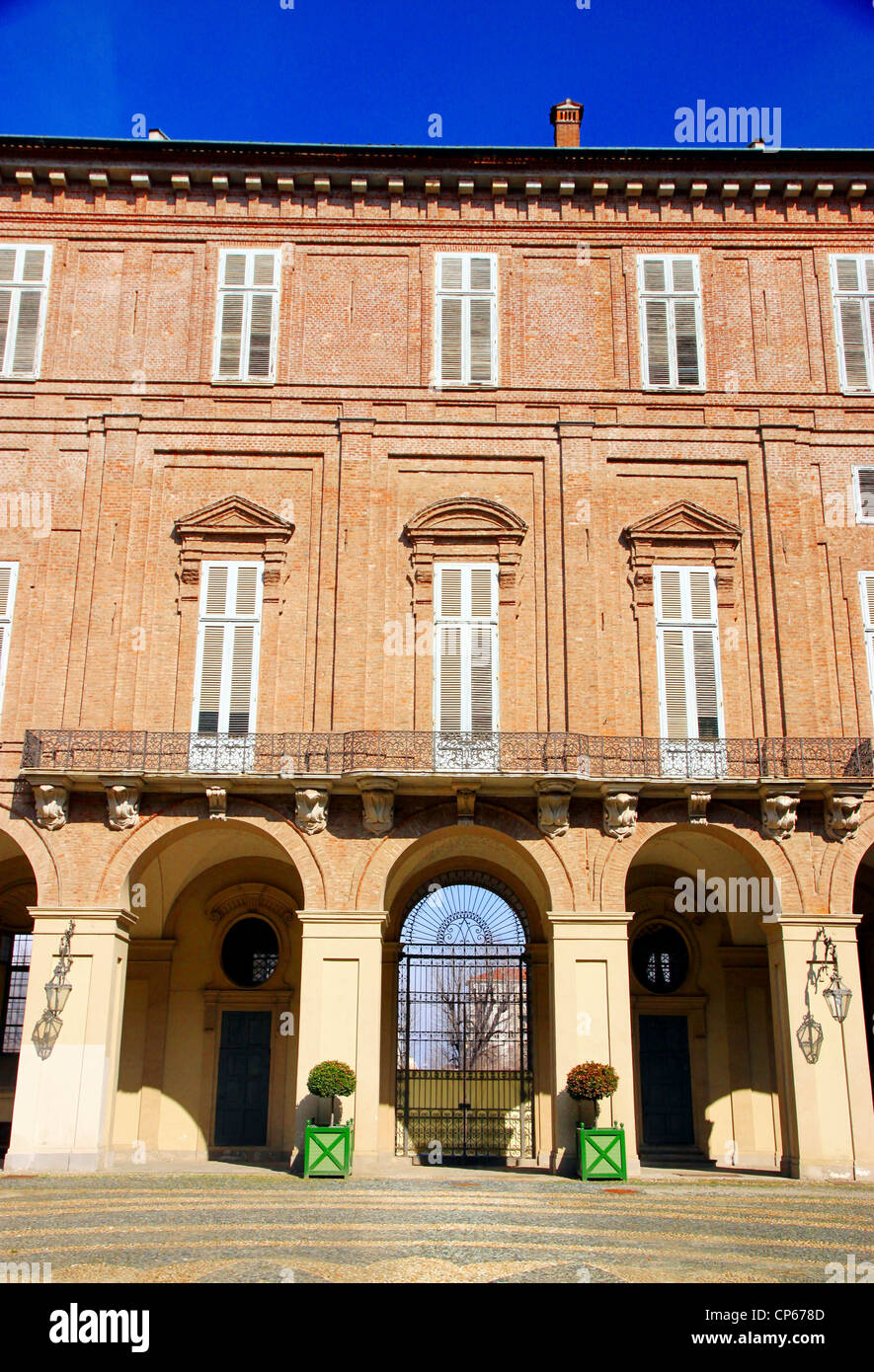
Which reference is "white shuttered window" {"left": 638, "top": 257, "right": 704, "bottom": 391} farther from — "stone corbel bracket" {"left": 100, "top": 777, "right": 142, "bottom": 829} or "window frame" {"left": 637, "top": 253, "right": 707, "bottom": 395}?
"stone corbel bracket" {"left": 100, "top": 777, "right": 142, "bottom": 829}

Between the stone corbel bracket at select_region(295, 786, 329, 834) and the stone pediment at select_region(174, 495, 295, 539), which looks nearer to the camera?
the stone corbel bracket at select_region(295, 786, 329, 834)

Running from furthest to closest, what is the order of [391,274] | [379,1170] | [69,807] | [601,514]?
[391,274] < [601,514] < [69,807] < [379,1170]

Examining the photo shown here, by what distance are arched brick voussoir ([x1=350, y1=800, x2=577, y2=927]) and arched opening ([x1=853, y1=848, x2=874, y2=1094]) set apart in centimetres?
707

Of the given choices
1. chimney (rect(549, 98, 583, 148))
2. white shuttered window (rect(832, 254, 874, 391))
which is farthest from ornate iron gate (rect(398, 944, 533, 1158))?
chimney (rect(549, 98, 583, 148))

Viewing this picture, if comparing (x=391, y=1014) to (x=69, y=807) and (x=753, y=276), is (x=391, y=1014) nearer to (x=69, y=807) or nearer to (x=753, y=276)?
(x=69, y=807)

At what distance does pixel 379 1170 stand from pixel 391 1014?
14.3ft

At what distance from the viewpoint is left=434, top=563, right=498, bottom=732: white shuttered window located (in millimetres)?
21109

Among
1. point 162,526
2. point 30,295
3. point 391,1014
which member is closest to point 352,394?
point 162,526

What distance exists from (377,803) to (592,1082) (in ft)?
17.7

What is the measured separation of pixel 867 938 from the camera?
79.2ft

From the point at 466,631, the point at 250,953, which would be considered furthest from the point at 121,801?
the point at 466,631

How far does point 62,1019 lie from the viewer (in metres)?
19.1

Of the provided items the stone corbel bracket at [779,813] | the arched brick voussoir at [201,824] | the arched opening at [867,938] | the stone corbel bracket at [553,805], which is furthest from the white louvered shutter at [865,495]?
the arched brick voussoir at [201,824]

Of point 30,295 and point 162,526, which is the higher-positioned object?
point 30,295
